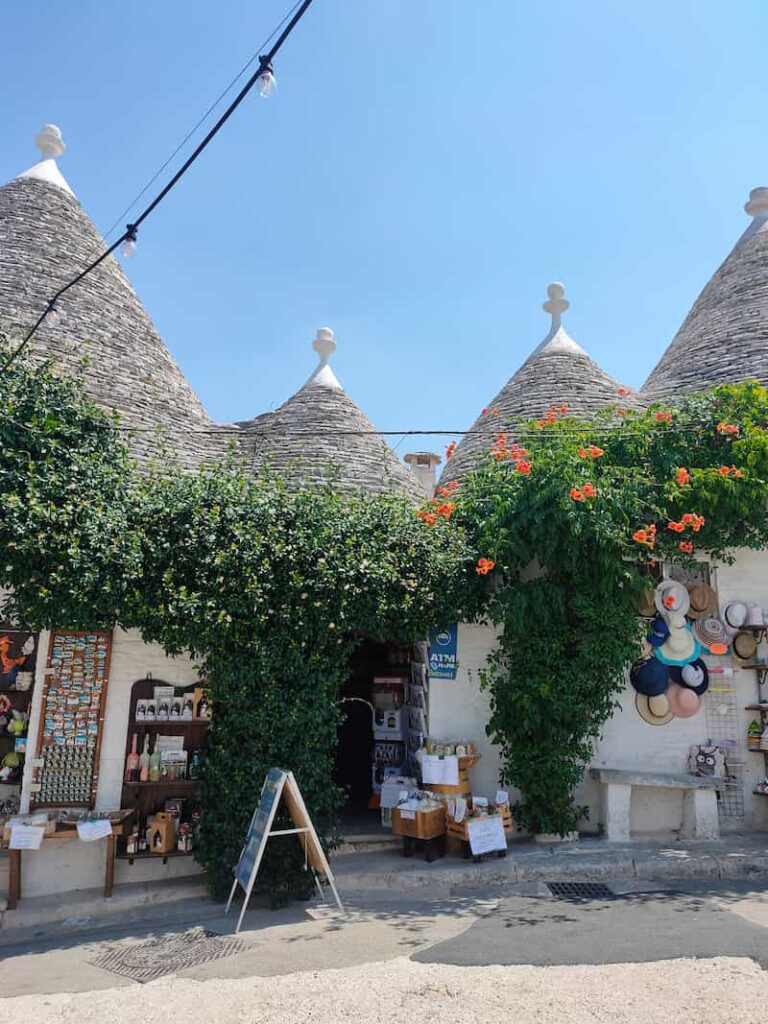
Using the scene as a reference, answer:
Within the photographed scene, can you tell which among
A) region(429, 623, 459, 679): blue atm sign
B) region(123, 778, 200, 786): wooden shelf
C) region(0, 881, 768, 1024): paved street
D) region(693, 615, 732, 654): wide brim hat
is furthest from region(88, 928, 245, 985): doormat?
region(693, 615, 732, 654): wide brim hat

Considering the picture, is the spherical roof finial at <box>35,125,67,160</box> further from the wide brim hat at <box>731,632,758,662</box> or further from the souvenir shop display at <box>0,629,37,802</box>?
the wide brim hat at <box>731,632,758,662</box>

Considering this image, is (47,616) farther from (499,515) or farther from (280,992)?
(499,515)

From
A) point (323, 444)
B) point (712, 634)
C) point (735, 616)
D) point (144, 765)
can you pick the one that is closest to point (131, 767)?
point (144, 765)

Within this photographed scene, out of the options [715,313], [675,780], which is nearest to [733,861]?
[675,780]

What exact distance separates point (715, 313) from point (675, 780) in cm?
855

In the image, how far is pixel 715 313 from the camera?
12.7 metres

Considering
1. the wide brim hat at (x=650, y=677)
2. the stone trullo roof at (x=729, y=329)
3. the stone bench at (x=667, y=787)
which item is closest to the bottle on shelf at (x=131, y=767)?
the stone bench at (x=667, y=787)

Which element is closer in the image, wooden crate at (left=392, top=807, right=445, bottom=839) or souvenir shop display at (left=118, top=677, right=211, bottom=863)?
souvenir shop display at (left=118, top=677, right=211, bottom=863)

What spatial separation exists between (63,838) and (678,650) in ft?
24.0

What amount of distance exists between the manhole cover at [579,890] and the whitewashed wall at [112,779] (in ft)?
12.2

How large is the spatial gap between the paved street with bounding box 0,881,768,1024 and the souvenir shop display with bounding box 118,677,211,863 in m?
0.71

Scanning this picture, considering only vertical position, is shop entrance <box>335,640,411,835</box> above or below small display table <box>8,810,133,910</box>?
above

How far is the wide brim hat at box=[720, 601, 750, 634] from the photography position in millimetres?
8742

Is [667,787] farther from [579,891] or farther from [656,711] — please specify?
[579,891]
